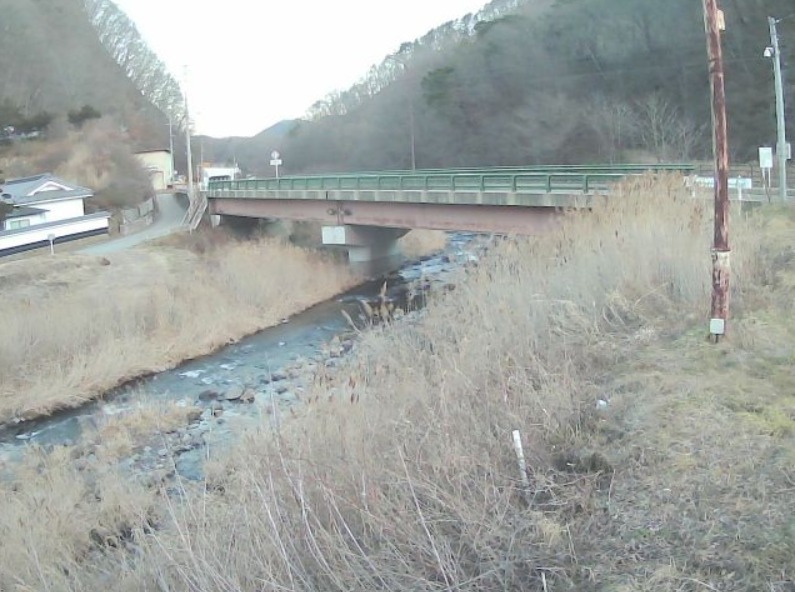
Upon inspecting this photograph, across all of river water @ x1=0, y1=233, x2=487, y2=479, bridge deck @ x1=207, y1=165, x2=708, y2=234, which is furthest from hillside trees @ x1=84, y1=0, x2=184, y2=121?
river water @ x1=0, y1=233, x2=487, y2=479

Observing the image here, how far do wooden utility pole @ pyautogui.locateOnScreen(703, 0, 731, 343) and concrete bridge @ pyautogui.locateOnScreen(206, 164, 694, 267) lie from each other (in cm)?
990

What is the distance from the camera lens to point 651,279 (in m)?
10.7

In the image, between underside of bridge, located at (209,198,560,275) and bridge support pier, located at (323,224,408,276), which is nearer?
underside of bridge, located at (209,198,560,275)

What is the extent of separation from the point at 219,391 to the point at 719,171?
1293cm

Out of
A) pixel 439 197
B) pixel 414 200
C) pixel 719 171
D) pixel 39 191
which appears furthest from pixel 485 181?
pixel 39 191

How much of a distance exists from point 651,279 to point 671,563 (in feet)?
24.5

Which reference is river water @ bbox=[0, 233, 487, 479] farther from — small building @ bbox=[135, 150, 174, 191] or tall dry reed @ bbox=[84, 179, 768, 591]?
small building @ bbox=[135, 150, 174, 191]

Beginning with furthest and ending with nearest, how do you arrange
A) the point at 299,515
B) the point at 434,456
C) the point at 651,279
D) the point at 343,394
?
the point at 651,279 → the point at 343,394 → the point at 434,456 → the point at 299,515

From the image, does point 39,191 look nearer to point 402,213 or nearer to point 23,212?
point 23,212

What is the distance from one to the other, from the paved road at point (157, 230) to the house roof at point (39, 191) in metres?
3.97

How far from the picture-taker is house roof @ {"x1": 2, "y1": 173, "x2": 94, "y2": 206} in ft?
120

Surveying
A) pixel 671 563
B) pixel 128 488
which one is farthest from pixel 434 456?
pixel 128 488

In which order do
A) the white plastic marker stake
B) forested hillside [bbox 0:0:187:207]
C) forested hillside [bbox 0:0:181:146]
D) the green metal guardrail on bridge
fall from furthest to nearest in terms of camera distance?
forested hillside [bbox 0:0:181:146] → forested hillside [bbox 0:0:187:207] → the green metal guardrail on bridge → the white plastic marker stake

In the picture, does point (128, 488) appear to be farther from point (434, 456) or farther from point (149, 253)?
point (149, 253)
